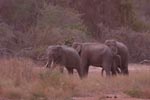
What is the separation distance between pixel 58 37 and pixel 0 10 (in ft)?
12.1

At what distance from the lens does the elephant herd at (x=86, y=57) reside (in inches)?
810

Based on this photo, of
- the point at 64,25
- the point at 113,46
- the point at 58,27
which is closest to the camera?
the point at 113,46

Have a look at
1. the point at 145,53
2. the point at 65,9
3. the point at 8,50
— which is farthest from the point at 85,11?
the point at 8,50

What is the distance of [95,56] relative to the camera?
2144 centimetres

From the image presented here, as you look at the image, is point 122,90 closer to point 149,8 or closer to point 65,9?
point 65,9

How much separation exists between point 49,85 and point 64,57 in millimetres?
6851

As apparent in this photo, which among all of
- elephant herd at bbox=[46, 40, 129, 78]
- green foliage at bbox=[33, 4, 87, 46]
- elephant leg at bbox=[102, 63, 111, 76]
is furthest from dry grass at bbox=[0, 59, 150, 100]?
green foliage at bbox=[33, 4, 87, 46]

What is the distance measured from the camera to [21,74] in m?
15.0

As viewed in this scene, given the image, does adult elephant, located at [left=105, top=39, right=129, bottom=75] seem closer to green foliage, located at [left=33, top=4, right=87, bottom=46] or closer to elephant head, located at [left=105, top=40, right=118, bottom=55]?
elephant head, located at [left=105, top=40, right=118, bottom=55]

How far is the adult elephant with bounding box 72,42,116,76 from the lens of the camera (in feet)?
69.4

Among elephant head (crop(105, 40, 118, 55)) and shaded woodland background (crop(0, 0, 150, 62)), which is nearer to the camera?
elephant head (crop(105, 40, 118, 55))

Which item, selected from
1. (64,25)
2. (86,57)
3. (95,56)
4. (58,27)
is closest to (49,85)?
(95,56)

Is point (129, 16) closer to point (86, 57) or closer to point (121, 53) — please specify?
point (121, 53)

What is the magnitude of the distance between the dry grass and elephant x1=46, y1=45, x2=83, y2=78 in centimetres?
403
